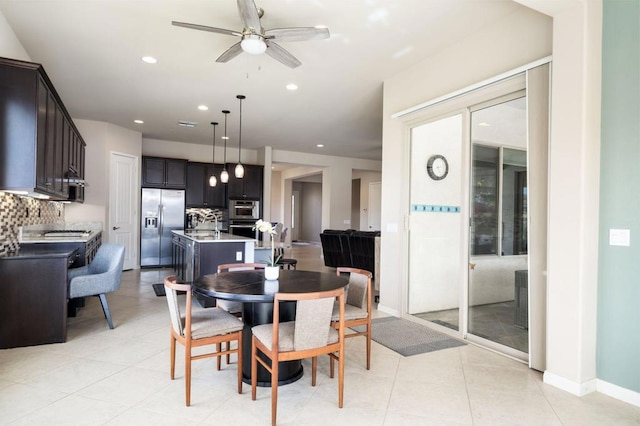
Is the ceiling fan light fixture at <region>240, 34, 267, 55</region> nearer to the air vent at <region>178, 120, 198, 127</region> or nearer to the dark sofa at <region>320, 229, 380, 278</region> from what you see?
the dark sofa at <region>320, 229, 380, 278</region>

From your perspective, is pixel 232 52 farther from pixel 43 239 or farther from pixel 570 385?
pixel 570 385

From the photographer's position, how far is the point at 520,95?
Answer: 3150 mm

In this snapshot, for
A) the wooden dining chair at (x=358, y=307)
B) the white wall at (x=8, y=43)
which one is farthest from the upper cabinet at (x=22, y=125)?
the wooden dining chair at (x=358, y=307)

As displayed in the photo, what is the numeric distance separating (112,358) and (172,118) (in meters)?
4.68

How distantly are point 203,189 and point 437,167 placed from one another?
19.3 feet

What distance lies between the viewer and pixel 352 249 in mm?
6758

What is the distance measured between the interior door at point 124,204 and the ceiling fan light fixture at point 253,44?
5.47 m

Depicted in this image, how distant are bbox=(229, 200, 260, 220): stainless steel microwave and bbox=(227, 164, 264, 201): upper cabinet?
0.35 feet

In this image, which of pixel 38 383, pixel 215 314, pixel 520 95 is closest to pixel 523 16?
pixel 520 95

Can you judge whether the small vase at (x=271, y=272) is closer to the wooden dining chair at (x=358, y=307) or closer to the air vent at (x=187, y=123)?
the wooden dining chair at (x=358, y=307)

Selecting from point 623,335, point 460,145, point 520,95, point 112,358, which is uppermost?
point 520,95

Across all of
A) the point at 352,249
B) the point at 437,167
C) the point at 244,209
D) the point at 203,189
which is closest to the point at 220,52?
the point at 437,167

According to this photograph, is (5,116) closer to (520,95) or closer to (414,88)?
(414,88)

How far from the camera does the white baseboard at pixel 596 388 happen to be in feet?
8.07
